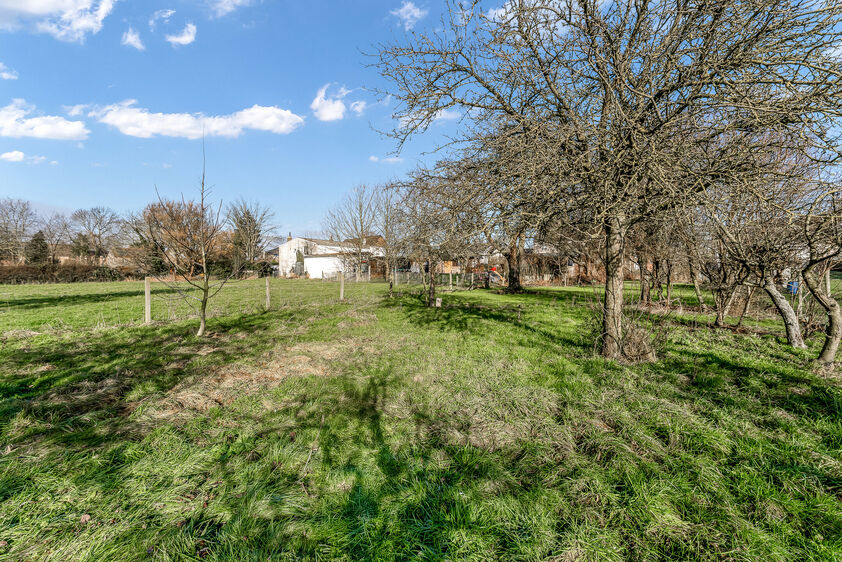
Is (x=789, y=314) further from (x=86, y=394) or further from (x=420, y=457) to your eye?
(x=86, y=394)

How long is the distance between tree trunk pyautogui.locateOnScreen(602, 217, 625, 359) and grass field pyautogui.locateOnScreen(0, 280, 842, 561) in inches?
21.2

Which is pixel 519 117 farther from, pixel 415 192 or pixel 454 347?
pixel 454 347

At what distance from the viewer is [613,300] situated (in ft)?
19.8

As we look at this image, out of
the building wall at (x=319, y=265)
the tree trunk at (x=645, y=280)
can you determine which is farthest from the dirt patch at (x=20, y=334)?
the building wall at (x=319, y=265)

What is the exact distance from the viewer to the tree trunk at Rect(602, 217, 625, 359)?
580 centimetres

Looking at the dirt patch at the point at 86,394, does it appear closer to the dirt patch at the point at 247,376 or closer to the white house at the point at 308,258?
the dirt patch at the point at 247,376

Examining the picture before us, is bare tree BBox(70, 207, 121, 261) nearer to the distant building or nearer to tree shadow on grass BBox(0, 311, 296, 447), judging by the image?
the distant building

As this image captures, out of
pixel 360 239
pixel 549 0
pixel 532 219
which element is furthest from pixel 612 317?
pixel 360 239

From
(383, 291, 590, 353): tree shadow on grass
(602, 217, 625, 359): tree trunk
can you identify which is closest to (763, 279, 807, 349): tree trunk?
(602, 217, 625, 359): tree trunk

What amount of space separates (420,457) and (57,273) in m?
45.0

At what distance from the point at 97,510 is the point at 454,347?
18.8ft

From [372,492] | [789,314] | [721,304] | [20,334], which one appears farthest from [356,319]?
[721,304]

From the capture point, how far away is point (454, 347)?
718cm

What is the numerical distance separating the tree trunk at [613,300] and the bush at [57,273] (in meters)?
43.1
